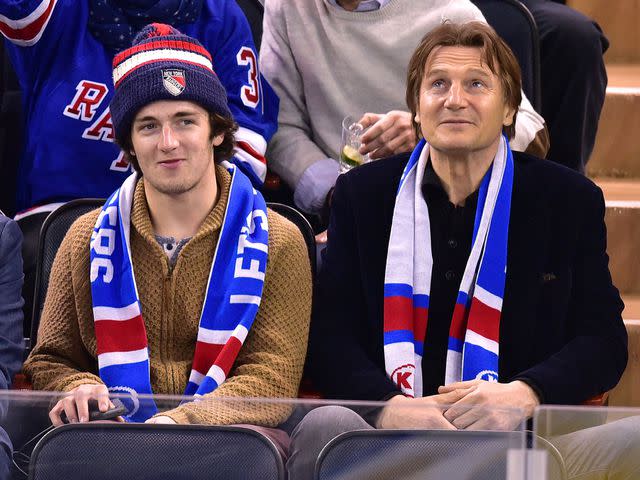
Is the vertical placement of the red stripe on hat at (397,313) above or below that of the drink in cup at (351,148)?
below

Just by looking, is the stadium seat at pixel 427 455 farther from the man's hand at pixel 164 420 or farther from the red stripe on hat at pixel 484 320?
the red stripe on hat at pixel 484 320

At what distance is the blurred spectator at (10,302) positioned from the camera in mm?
→ 2486

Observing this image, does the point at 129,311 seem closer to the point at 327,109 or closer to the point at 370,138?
the point at 370,138

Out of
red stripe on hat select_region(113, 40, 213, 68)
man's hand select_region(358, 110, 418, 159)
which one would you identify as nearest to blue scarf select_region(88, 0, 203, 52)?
red stripe on hat select_region(113, 40, 213, 68)

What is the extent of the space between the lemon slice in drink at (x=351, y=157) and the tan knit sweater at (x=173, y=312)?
0.45m

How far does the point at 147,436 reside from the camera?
1.98 meters

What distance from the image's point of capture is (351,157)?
3.04 meters

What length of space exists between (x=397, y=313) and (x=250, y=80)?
2.74 feet

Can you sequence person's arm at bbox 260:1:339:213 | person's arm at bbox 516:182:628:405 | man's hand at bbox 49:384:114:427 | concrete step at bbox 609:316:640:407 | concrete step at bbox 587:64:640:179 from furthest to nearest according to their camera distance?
concrete step at bbox 587:64:640:179 → concrete step at bbox 609:316:640:407 → person's arm at bbox 260:1:339:213 → person's arm at bbox 516:182:628:405 → man's hand at bbox 49:384:114:427

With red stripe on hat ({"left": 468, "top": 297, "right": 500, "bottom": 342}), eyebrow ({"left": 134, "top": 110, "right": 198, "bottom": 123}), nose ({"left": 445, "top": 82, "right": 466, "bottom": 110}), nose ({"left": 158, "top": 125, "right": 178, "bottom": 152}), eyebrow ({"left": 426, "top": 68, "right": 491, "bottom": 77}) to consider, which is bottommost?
red stripe on hat ({"left": 468, "top": 297, "right": 500, "bottom": 342})

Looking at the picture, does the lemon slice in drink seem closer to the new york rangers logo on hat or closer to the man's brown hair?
A: the man's brown hair

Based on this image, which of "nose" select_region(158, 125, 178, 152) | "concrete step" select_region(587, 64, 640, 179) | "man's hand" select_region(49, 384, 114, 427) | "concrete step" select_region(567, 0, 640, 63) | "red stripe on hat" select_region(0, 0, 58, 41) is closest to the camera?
"man's hand" select_region(49, 384, 114, 427)

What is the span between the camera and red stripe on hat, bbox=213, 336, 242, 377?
2484 mm

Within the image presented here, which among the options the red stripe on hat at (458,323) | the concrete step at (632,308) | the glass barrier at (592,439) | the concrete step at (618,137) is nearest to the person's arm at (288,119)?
the red stripe on hat at (458,323)
